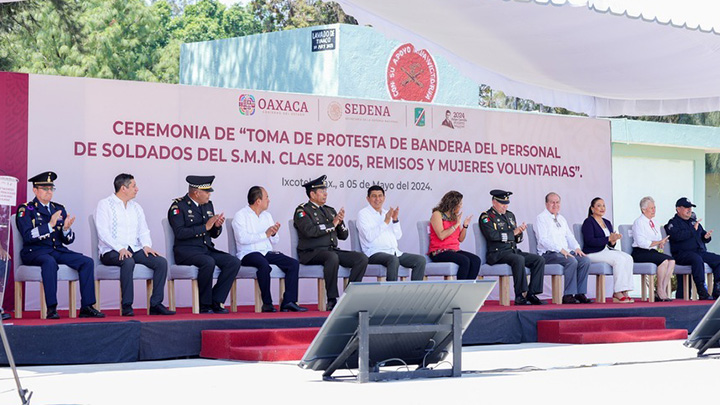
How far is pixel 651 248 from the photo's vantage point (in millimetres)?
11383

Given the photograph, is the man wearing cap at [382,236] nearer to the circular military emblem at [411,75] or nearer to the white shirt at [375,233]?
the white shirt at [375,233]

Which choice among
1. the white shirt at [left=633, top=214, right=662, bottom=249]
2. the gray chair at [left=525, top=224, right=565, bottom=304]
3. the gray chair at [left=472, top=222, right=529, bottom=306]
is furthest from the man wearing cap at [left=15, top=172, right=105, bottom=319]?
the white shirt at [left=633, top=214, right=662, bottom=249]

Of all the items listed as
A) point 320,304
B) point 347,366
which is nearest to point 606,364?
point 347,366

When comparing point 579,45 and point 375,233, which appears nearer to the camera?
point 579,45

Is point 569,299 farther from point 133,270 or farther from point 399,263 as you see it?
point 133,270

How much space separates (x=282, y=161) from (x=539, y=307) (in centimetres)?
269

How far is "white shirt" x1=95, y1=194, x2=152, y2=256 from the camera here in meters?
8.55

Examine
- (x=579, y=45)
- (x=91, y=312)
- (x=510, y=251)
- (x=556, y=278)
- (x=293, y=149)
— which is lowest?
(x=91, y=312)

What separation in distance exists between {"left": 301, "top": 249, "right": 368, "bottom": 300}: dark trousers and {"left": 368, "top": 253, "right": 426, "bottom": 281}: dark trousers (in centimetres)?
28

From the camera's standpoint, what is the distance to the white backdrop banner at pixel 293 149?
940 cm

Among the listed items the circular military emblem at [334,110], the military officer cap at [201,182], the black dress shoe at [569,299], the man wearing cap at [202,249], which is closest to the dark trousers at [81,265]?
the man wearing cap at [202,249]

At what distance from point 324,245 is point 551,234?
2552mm

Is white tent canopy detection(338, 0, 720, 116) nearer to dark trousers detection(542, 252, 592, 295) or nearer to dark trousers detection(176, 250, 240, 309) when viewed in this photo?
dark trousers detection(542, 252, 592, 295)

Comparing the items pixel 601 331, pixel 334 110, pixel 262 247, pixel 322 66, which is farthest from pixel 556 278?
pixel 322 66
